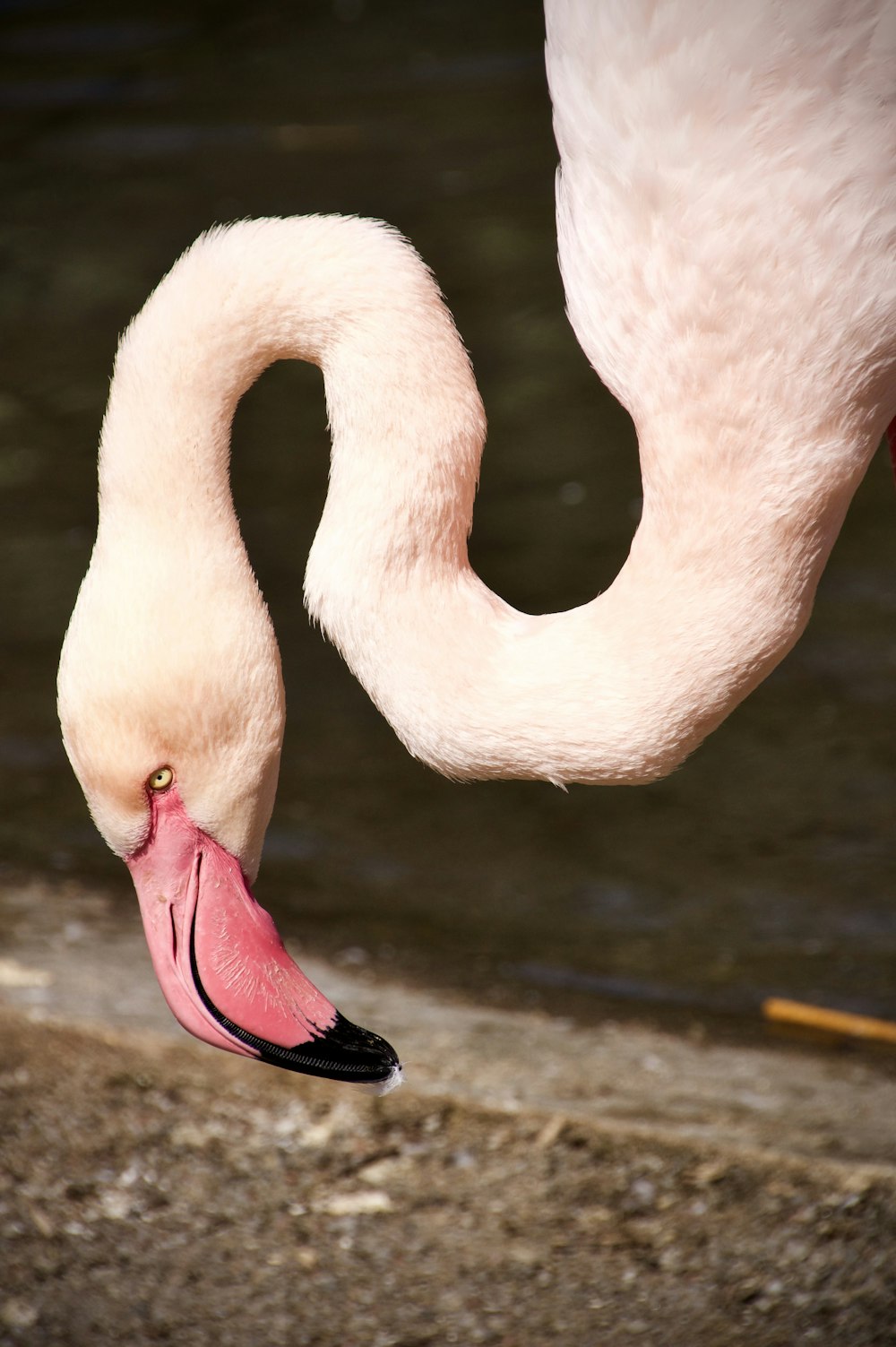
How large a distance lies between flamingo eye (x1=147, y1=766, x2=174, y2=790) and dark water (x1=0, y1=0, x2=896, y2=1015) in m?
1.57

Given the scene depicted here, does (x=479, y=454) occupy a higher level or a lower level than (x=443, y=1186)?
higher

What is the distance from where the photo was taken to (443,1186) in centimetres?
342

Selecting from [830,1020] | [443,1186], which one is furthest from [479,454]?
[830,1020]

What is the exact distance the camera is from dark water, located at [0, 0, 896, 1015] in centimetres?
424

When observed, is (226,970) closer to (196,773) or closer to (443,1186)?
(196,773)

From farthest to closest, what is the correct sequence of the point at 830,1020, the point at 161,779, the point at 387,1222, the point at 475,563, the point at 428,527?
the point at 475,563
the point at 830,1020
the point at 387,1222
the point at 161,779
the point at 428,527

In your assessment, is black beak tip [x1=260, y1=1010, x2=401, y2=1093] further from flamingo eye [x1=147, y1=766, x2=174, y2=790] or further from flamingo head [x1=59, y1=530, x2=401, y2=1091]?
flamingo eye [x1=147, y1=766, x2=174, y2=790]

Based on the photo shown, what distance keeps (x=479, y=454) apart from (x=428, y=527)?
0.14 m

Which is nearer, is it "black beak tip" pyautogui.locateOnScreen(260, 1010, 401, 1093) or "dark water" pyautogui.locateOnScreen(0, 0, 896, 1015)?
"black beak tip" pyautogui.locateOnScreen(260, 1010, 401, 1093)

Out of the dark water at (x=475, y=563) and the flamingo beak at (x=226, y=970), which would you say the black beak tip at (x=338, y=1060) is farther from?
the dark water at (x=475, y=563)

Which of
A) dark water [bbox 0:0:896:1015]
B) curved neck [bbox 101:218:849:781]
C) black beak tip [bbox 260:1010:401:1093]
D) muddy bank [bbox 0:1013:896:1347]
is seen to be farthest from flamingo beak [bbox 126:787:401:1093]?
dark water [bbox 0:0:896:1015]

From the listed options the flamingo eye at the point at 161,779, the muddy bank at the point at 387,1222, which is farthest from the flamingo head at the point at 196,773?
the muddy bank at the point at 387,1222

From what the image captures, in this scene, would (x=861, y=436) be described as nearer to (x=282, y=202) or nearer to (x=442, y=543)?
(x=442, y=543)

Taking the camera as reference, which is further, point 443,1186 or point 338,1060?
point 443,1186
